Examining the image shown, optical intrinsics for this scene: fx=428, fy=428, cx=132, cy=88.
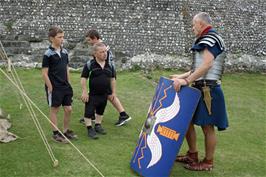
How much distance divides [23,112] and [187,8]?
645cm

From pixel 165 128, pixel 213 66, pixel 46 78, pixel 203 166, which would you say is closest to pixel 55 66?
pixel 46 78

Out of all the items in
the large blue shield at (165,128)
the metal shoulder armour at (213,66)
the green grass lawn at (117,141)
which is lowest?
the green grass lawn at (117,141)

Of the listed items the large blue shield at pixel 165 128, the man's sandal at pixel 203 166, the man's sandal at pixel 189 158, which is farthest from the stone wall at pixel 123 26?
the large blue shield at pixel 165 128

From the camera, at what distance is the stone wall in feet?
35.9

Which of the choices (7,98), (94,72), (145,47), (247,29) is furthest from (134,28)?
(94,72)

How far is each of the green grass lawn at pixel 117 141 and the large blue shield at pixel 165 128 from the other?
1.03 feet

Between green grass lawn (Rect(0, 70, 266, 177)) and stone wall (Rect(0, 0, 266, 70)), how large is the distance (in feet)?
5.24

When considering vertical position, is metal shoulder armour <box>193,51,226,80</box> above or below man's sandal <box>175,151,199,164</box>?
above

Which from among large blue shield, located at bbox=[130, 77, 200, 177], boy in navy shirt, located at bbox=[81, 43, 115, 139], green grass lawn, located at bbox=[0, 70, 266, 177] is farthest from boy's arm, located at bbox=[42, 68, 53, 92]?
large blue shield, located at bbox=[130, 77, 200, 177]

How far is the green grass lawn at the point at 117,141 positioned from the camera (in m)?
4.97

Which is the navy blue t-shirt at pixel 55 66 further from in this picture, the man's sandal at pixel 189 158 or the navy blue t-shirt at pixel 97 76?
the man's sandal at pixel 189 158

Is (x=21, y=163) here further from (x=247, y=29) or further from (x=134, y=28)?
(x=247, y=29)

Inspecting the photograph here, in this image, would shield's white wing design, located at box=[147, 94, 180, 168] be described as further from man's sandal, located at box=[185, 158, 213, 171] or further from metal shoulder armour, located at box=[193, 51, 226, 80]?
man's sandal, located at box=[185, 158, 213, 171]

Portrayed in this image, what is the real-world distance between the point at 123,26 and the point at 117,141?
5830mm
